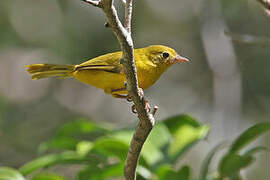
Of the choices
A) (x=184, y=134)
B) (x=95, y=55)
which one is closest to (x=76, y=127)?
(x=184, y=134)

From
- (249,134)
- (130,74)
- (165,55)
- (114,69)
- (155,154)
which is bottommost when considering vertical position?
(155,154)

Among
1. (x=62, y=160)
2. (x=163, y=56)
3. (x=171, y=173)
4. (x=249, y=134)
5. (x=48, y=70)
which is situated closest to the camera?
(x=171, y=173)

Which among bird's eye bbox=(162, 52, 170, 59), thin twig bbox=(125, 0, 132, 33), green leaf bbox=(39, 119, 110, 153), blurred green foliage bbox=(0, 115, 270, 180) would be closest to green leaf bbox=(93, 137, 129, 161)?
blurred green foliage bbox=(0, 115, 270, 180)

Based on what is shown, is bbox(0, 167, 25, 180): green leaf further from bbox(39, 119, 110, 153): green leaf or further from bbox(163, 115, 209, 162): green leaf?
bbox(163, 115, 209, 162): green leaf

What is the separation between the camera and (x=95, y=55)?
9.13m

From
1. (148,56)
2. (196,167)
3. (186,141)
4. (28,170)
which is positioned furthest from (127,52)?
(196,167)

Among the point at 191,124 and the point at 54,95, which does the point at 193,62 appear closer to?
the point at 54,95

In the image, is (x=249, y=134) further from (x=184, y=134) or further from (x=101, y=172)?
(x=101, y=172)

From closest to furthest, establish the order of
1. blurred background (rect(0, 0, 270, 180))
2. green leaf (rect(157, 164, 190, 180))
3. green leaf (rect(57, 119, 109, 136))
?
green leaf (rect(157, 164, 190, 180)), green leaf (rect(57, 119, 109, 136)), blurred background (rect(0, 0, 270, 180))

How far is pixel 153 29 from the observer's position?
32.0 ft

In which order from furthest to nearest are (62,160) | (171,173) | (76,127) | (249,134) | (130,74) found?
(76,127)
(62,160)
(249,134)
(171,173)
(130,74)

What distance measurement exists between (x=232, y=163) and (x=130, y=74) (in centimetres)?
111

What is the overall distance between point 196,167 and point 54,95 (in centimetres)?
331

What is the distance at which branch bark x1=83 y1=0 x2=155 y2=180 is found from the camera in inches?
82.0
